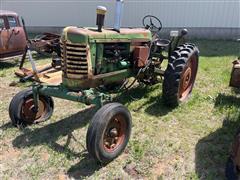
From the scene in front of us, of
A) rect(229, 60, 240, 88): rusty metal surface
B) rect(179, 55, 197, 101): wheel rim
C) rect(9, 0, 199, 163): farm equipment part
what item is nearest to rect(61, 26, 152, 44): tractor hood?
rect(9, 0, 199, 163): farm equipment part

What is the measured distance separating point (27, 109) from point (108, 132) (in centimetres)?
142

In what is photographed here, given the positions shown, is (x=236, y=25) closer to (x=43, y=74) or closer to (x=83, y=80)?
(x=43, y=74)

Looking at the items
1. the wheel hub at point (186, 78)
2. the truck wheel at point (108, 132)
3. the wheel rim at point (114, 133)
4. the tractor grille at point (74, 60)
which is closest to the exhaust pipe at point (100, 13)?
the tractor grille at point (74, 60)

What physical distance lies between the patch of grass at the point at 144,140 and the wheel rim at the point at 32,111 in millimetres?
129

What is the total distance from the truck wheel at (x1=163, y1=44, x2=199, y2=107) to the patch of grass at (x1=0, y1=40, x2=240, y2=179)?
0.23 meters

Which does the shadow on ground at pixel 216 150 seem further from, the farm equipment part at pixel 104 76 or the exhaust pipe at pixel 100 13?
the exhaust pipe at pixel 100 13

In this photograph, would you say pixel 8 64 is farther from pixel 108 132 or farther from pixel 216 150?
pixel 216 150

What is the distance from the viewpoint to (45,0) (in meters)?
14.0

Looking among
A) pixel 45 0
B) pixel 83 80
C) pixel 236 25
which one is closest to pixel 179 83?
pixel 83 80

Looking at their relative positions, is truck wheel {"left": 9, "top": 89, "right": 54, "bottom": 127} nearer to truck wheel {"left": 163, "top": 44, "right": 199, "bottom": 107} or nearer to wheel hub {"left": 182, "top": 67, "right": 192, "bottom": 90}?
truck wheel {"left": 163, "top": 44, "right": 199, "bottom": 107}

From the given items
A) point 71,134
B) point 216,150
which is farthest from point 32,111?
point 216,150

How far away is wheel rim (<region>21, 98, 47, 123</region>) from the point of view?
4.62 meters

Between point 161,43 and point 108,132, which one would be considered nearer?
point 108,132

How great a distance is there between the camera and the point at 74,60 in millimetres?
4133
